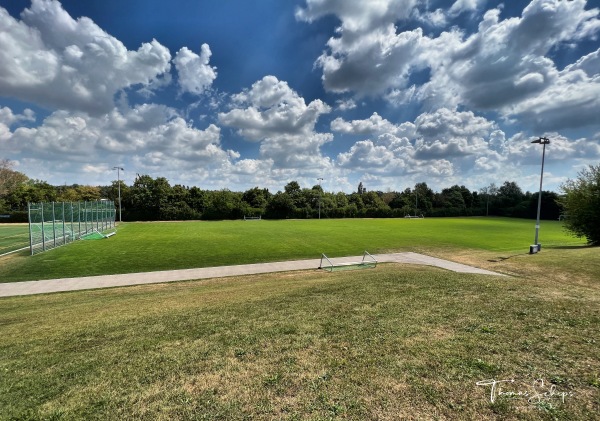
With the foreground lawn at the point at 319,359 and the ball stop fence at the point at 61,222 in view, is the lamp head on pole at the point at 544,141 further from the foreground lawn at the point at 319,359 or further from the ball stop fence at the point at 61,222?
the ball stop fence at the point at 61,222

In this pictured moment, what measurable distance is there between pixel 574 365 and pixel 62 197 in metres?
92.8

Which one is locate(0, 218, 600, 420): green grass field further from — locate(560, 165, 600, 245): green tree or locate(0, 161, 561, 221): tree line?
locate(0, 161, 561, 221): tree line

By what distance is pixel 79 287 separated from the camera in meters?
14.0

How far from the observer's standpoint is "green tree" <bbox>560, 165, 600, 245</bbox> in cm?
2275

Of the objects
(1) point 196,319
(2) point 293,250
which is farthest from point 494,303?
(2) point 293,250

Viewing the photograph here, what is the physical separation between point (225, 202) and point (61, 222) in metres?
46.7

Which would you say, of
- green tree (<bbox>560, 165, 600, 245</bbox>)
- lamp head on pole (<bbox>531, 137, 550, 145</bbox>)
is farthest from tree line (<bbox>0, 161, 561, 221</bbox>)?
lamp head on pole (<bbox>531, 137, 550, 145</bbox>)

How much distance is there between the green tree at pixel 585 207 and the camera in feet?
74.6

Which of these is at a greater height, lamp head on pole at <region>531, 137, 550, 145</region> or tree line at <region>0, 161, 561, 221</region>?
lamp head on pole at <region>531, 137, 550, 145</region>

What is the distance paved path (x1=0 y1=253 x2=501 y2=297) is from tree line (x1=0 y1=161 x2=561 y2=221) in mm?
52231

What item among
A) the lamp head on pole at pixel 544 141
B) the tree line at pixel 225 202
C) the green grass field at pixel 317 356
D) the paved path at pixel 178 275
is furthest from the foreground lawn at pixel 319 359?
→ the tree line at pixel 225 202

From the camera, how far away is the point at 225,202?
72.9 m

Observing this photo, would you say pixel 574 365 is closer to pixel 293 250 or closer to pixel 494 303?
pixel 494 303

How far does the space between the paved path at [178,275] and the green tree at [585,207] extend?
40.7 feet
